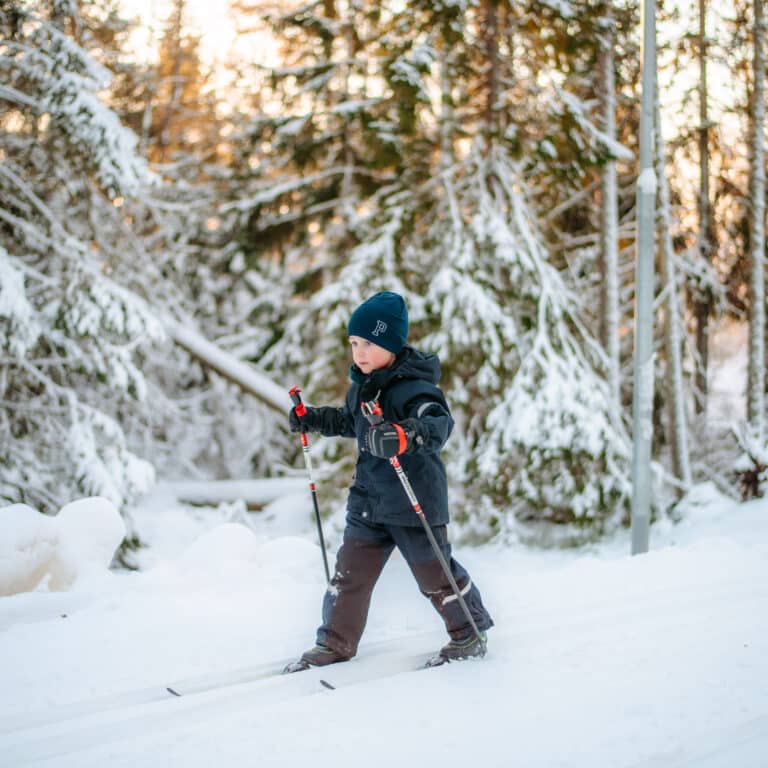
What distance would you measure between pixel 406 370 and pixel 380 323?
0.25 metres

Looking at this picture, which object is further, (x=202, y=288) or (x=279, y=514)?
(x=202, y=288)

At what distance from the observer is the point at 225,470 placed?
16.7 m

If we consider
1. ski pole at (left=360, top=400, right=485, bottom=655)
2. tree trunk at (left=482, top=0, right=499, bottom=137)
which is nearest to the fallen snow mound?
ski pole at (left=360, top=400, right=485, bottom=655)

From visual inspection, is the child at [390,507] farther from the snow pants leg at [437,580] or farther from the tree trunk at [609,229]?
the tree trunk at [609,229]

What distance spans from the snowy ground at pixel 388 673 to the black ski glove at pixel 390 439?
99 centimetres

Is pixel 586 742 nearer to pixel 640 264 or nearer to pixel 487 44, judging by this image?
pixel 640 264

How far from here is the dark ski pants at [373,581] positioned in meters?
3.66

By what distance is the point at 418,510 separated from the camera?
11.5ft

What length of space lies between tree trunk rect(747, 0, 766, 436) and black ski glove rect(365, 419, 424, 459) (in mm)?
11767

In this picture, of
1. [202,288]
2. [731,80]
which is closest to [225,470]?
[202,288]

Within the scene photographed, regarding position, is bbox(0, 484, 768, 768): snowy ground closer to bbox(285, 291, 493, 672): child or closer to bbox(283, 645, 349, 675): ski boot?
bbox(283, 645, 349, 675): ski boot

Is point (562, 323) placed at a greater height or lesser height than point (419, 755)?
greater

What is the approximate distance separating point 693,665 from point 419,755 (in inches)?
59.5

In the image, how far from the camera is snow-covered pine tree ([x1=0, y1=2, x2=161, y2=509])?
8258mm
